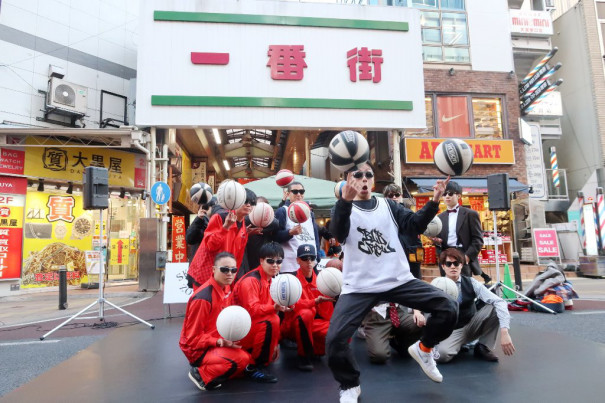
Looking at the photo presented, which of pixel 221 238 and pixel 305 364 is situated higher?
pixel 221 238

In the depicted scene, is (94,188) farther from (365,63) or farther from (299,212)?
(365,63)

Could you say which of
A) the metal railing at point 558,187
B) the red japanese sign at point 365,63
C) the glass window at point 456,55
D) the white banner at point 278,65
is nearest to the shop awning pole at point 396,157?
the white banner at point 278,65

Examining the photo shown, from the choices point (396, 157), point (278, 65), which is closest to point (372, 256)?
point (396, 157)

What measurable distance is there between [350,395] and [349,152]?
5.63ft

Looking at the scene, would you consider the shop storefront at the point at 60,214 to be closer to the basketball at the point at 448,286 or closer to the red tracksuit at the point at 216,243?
the red tracksuit at the point at 216,243

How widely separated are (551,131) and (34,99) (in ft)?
66.4

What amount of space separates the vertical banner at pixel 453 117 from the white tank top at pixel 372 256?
1218 cm

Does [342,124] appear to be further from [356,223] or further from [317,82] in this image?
[356,223]

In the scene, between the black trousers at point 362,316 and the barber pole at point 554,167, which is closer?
the black trousers at point 362,316

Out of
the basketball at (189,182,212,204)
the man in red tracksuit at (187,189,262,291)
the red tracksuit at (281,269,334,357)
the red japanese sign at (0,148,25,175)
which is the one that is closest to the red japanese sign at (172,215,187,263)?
the red japanese sign at (0,148,25,175)

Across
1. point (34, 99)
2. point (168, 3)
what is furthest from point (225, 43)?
point (34, 99)

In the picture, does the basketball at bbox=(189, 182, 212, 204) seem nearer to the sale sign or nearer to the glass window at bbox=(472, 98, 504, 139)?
the sale sign

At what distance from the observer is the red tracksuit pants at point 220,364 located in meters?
3.23

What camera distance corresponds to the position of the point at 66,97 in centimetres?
1140
